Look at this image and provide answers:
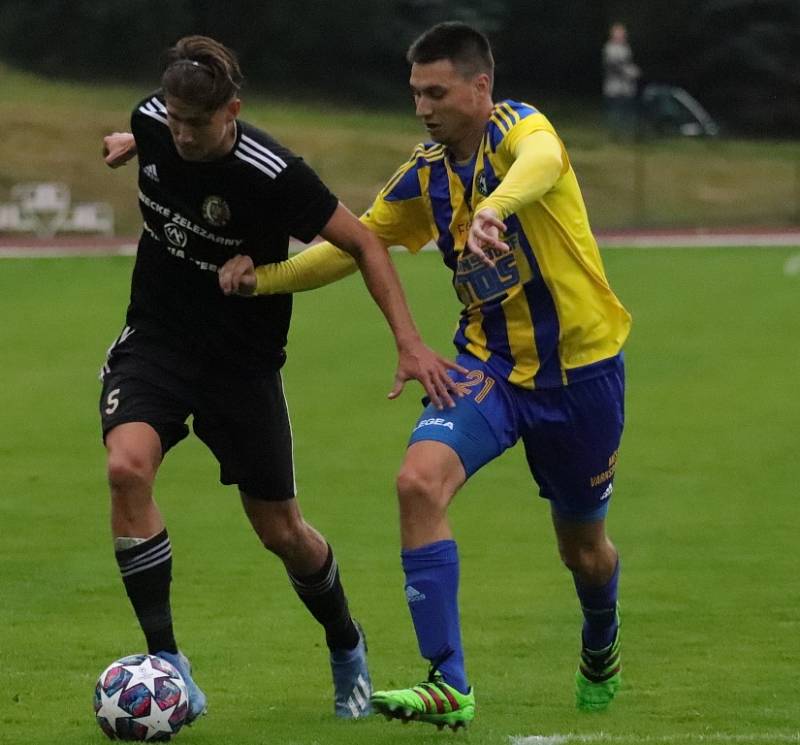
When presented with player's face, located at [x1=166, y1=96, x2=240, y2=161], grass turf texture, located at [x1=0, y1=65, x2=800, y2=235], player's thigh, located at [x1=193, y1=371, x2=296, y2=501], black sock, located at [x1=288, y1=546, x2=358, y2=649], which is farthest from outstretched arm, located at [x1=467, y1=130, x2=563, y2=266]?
grass turf texture, located at [x1=0, y1=65, x2=800, y2=235]

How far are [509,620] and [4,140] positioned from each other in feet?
116

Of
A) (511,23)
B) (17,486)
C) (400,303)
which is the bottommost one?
(17,486)

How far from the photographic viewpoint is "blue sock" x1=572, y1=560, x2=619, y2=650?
6938 millimetres

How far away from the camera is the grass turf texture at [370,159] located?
39719mm

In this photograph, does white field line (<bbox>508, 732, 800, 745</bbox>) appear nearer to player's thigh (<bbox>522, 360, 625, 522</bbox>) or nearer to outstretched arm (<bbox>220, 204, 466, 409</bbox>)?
player's thigh (<bbox>522, 360, 625, 522</bbox>)

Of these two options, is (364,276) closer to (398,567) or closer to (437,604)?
(437,604)

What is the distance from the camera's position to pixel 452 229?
21.4 feet

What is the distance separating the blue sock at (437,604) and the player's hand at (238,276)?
1098 millimetres

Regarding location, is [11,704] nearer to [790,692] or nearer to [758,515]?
[790,692]

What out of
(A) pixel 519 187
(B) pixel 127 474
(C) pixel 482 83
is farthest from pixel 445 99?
(B) pixel 127 474

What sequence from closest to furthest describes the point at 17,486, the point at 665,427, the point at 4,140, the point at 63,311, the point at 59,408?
1. the point at 17,486
2. the point at 665,427
3. the point at 59,408
4. the point at 63,311
5. the point at 4,140

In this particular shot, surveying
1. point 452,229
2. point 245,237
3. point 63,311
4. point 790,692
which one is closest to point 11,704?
point 245,237

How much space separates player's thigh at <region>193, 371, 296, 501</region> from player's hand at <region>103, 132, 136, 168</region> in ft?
3.30

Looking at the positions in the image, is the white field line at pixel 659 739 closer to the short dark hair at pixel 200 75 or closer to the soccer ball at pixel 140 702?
the soccer ball at pixel 140 702
